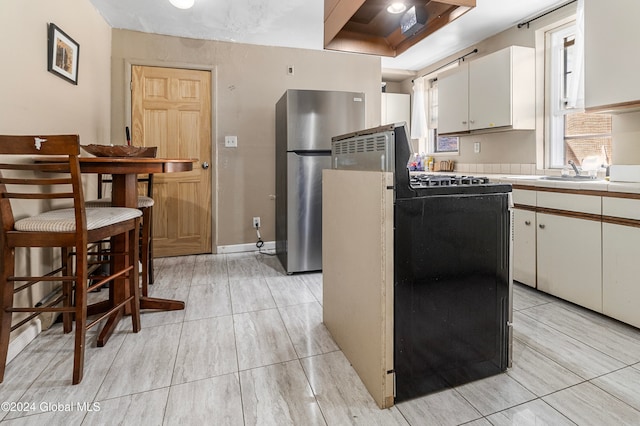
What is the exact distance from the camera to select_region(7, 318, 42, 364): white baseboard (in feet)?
5.44

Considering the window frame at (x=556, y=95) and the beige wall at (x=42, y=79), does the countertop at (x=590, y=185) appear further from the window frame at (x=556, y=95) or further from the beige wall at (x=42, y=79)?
the beige wall at (x=42, y=79)

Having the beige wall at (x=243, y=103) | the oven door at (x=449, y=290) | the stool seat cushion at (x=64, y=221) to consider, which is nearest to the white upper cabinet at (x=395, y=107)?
the beige wall at (x=243, y=103)

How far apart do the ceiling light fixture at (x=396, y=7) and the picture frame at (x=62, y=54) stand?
6.79 ft

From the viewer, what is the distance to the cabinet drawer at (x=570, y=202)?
2052 millimetres

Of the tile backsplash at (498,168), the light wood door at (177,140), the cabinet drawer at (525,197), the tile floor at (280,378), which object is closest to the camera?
the tile floor at (280,378)

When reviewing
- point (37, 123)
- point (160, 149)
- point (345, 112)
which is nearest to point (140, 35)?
point (160, 149)

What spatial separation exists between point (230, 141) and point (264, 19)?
1.23m

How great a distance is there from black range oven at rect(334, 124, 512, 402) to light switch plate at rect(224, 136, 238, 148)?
2.53 meters

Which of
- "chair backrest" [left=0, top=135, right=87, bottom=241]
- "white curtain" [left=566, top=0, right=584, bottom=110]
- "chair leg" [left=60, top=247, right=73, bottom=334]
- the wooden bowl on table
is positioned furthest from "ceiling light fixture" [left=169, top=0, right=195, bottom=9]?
"white curtain" [left=566, top=0, right=584, bottom=110]

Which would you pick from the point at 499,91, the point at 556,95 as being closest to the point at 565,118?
the point at 556,95

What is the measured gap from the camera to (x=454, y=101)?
12.5ft

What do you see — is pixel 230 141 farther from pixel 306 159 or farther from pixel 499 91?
pixel 499 91

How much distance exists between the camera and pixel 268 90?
386 cm

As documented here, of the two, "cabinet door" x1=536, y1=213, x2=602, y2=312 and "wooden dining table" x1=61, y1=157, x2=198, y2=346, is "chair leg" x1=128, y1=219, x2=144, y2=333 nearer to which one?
"wooden dining table" x1=61, y1=157, x2=198, y2=346
